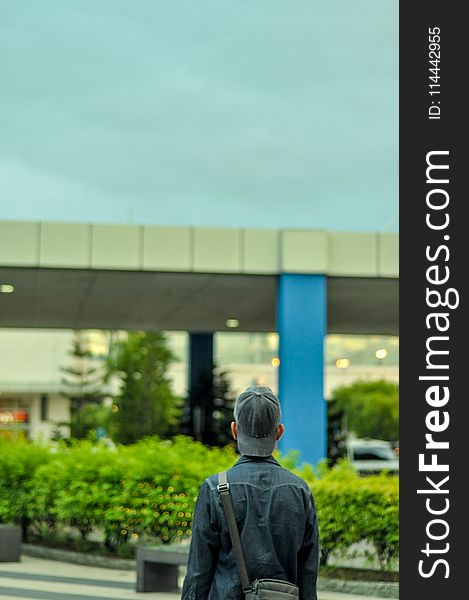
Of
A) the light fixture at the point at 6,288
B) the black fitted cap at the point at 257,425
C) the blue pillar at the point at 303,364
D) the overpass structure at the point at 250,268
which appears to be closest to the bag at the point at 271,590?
the black fitted cap at the point at 257,425

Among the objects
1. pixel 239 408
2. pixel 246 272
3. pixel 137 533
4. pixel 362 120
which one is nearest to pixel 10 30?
pixel 362 120

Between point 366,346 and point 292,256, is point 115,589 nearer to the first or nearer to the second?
point 292,256

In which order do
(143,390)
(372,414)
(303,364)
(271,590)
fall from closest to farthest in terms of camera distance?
(271,590), (303,364), (143,390), (372,414)

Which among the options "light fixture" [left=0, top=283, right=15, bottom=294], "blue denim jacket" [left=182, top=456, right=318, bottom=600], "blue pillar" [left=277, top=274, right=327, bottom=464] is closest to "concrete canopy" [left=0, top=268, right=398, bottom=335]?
"light fixture" [left=0, top=283, right=15, bottom=294]

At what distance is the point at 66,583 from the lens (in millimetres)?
10578

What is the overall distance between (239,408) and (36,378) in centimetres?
5443

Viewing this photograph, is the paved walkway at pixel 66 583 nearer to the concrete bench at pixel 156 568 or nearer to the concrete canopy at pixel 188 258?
the concrete bench at pixel 156 568

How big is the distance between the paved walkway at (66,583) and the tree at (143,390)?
23.5m

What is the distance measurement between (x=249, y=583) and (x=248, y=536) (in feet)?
0.54

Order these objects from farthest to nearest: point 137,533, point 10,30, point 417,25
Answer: point 10,30 → point 137,533 → point 417,25

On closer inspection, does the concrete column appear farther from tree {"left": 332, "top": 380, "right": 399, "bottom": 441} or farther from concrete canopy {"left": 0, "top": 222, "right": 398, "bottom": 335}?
tree {"left": 332, "top": 380, "right": 399, "bottom": 441}

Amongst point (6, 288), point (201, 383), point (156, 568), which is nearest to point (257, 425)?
point (156, 568)

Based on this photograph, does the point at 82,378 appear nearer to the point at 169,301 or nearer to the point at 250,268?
the point at 169,301

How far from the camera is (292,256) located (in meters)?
15.2
